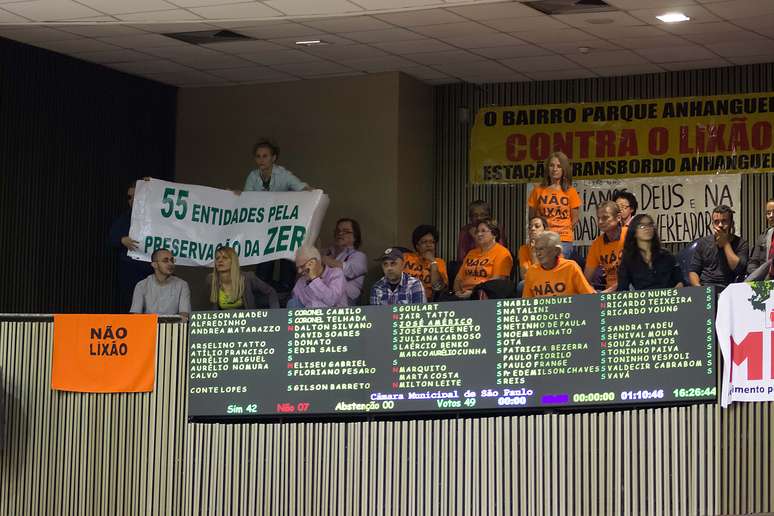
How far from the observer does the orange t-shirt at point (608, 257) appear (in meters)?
12.8

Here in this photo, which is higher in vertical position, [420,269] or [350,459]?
[420,269]

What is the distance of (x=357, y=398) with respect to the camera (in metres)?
11.6

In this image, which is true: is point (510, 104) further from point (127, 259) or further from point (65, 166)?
point (65, 166)

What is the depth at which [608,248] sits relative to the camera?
509 inches

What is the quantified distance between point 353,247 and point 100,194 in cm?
311

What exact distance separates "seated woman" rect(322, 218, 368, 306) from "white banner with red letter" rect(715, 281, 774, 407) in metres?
3.93

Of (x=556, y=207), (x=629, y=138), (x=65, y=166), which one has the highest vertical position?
(x=629, y=138)

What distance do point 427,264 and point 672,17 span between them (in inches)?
118

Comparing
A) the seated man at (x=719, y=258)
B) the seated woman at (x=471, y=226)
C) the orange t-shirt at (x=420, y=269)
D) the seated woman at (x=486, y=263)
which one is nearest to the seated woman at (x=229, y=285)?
the orange t-shirt at (x=420, y=269)

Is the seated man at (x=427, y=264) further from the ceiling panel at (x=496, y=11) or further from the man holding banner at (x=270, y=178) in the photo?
the ceiling panel at (x=496, y=11)

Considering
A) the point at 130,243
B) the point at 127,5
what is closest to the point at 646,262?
the point at 127,5

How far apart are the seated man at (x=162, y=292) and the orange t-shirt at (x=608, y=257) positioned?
3.38 m

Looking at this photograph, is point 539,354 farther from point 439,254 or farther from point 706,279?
point 439,254

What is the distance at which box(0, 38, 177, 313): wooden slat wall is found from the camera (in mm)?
14875
